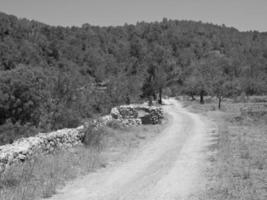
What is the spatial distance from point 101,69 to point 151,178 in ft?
222

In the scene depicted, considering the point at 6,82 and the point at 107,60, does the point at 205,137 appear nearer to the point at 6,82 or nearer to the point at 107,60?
the point at 6,82

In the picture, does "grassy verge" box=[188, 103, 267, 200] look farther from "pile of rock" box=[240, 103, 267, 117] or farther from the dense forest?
"pile of rock" box=[240, 103, 267, 117]

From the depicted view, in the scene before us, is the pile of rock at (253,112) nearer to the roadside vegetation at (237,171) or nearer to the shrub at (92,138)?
the roadside vegetation at (237,171)

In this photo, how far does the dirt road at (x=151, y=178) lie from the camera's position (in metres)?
7.84

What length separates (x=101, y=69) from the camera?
248 feet

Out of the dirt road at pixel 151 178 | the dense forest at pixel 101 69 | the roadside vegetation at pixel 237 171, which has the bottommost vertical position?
the dirt road at pixel 151 178

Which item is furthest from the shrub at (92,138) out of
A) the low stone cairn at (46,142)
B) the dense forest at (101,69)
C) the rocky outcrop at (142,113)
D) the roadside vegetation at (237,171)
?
the rocky outcrop at (142,113)

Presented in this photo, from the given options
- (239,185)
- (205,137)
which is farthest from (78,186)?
(205,137)

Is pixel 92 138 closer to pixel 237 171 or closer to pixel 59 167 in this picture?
pixel 59 167

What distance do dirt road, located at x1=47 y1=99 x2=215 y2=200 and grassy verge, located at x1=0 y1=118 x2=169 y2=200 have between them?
45 centimetres

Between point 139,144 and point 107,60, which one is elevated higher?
point 107,60

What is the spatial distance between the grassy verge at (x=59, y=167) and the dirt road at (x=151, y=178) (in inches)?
17.7

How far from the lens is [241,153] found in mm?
12062

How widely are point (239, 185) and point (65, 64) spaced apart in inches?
2471
